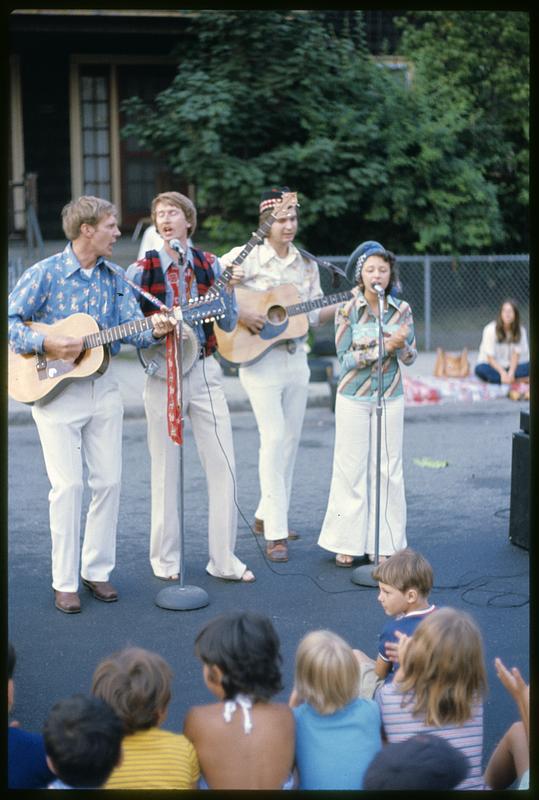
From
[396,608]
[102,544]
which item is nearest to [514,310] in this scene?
[102,544]

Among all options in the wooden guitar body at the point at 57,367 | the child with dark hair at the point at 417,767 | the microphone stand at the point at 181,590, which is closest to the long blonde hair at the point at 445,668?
the child with dark hair at the point at 417,767

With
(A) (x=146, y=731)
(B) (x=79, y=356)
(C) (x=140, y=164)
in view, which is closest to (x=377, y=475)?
(B) (x=79, y=356)

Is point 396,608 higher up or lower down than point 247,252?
lower down

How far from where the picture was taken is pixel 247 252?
21.1 feet

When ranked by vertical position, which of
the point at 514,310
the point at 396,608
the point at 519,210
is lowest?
the point at 396,608

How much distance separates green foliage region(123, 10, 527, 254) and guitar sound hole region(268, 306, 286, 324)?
8.49m

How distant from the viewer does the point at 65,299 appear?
238 inches

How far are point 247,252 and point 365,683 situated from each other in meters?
2.69

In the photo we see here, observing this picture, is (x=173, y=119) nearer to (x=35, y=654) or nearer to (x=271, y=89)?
(x=271, y=89)

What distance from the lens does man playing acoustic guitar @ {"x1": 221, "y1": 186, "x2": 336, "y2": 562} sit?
22.7 ft

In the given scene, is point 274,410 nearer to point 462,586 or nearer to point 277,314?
point 277,314

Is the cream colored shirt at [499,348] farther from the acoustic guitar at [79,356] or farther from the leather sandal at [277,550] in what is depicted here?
the acoustic guitar at [79,356]

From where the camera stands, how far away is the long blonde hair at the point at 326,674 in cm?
377

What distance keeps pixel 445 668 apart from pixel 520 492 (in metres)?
3.44
